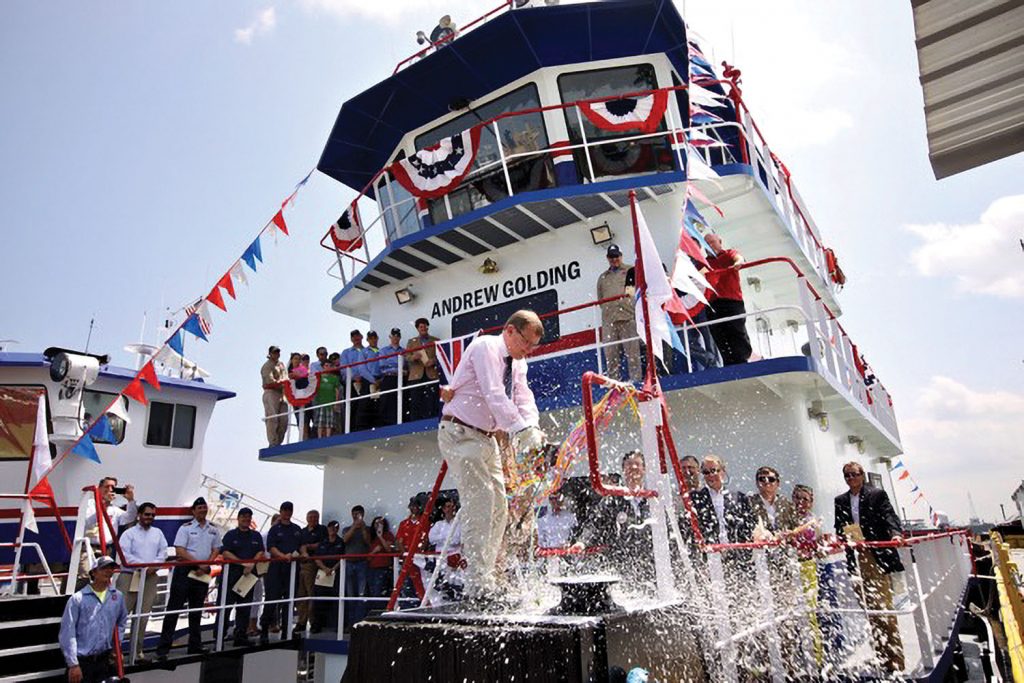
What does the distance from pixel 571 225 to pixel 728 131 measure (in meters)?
5.12

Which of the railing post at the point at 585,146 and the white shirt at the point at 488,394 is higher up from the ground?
the railing post at the point at 585,146

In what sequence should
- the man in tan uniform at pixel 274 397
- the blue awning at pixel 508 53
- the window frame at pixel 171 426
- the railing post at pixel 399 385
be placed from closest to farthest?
the blue awning at pixel 508 53 < the railing post at pixel 399 385 < the man in tan uniform at pixel 274 397 < the window frame at pixel 171 426

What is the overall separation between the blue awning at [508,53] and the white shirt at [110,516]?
717 cm

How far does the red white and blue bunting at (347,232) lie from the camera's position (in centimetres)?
1284

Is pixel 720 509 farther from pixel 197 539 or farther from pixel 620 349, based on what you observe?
pixel 197 539

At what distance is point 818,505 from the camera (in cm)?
723

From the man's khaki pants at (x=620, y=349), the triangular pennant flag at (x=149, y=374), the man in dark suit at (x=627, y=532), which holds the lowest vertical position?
the man in dark suit at (x=627, y=532)

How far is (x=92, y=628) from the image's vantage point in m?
7.01

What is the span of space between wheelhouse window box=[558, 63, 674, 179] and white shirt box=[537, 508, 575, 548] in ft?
17.5

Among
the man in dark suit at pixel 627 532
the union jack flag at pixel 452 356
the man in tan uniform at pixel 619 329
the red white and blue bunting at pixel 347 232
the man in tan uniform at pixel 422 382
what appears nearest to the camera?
the man in dark suit at pixel 627 532

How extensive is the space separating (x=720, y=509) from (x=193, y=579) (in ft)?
23.0

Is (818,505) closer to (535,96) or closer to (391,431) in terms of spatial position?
(391,431)

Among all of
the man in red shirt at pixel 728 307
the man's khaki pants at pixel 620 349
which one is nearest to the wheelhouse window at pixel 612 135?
the man in red shirt at pixel 728 307

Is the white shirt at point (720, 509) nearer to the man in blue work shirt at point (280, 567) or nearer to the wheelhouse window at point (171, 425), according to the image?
the man in blue work shirt at point (280, 567)
